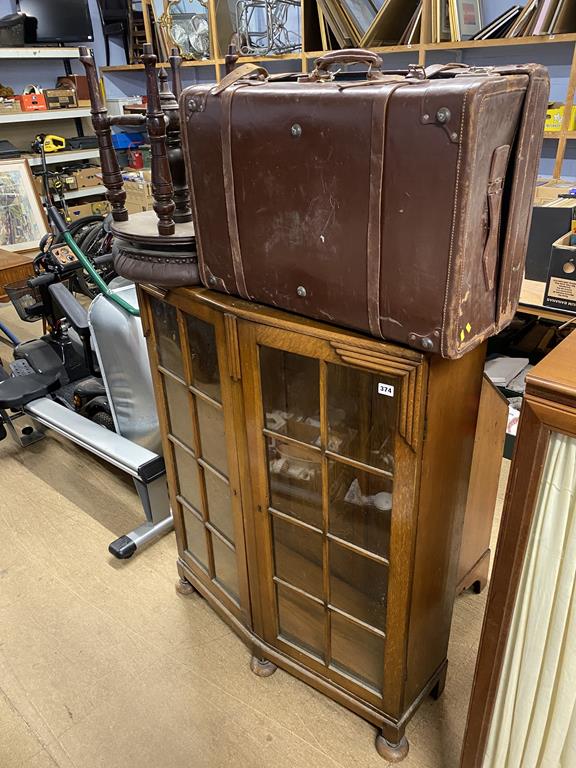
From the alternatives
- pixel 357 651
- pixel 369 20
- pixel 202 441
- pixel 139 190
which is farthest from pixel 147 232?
pixel 139 190

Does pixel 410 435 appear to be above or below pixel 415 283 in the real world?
below

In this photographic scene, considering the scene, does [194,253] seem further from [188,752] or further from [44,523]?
[44,523]

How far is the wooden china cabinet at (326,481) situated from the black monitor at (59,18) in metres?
4.82

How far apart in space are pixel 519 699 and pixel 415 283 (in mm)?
848

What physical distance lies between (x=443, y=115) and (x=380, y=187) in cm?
15

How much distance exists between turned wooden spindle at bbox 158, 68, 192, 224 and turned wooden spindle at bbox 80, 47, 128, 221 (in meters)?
0.14

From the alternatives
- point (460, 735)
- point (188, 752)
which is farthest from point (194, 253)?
point (460, 735)

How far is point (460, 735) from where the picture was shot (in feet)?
5.37

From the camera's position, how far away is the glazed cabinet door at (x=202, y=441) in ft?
4.93

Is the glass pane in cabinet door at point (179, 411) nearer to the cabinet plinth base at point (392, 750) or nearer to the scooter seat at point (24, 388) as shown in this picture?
the cabinet plinth base at point (392, 750)

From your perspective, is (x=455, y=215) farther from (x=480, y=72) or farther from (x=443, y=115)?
(x=480, y=72)

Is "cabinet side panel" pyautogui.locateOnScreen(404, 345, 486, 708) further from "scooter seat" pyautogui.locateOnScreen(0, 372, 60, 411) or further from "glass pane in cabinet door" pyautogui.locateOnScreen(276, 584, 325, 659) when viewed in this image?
"scooter seat" pyautogui.locateOnScreen(0, 372, 60, 411)

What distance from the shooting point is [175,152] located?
138cm

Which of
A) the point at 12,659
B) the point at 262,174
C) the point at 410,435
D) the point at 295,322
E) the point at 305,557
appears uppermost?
the point at 262,174
